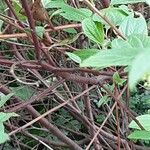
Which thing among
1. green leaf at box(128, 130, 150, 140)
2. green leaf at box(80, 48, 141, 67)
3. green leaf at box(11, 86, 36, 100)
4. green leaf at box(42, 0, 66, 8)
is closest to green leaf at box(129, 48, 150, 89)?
green leaf at box(80, 48, 141, 67)

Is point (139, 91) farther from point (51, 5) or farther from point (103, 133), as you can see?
point (51, 5)

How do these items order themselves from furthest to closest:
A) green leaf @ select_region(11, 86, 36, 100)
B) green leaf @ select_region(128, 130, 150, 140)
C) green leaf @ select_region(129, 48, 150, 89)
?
green leaf @ select_region(11, 86, 36, 100)
green leaf @ select_region(128, 130, 150, 140)
green leaf @ select_region(129, 48, 150, 89)

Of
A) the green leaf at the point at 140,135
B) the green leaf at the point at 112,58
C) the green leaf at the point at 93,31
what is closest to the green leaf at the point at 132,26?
the green leaf at the point at 93,31

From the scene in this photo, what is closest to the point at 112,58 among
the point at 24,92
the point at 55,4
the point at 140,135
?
the point at 140,135

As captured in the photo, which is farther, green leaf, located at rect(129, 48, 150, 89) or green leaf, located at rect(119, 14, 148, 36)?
green leaf, located at rect(119, 14, 148, 36)

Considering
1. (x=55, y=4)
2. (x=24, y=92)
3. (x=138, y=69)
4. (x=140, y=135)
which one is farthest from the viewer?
(x=24, y=92)

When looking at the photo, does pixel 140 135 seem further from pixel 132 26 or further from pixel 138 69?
pixel 138 69

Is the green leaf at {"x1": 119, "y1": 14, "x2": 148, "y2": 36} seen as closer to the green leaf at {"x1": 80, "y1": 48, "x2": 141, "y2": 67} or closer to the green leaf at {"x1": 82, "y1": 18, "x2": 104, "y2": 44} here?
the green leaf at {"x1": 82, "y1": 18, "x2": 104, "y2": 44}

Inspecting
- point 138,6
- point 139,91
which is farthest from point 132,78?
point 139,91
